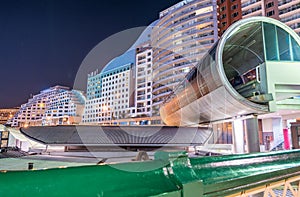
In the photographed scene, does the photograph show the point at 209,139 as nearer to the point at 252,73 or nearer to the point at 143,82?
the point at 252,73

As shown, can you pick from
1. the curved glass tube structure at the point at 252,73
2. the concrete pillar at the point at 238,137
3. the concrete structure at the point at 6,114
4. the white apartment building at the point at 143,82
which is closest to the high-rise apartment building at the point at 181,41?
the white apartment building at the point at 143,82

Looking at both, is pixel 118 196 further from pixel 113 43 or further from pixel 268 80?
pixel 113 43

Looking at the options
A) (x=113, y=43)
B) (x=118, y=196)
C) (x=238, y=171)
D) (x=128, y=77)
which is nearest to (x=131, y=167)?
(x=118, y=196)

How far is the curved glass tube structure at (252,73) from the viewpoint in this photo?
657 cm

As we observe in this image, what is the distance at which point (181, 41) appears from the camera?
141 feet

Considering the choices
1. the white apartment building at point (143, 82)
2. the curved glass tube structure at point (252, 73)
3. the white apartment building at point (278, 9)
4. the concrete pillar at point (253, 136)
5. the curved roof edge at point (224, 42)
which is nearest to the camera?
the curved roof edge at point (224, 42)

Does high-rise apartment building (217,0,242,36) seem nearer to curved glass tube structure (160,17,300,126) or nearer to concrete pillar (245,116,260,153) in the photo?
curved glass tube structure (160,17,300,126)

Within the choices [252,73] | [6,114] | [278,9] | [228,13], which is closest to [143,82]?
[228,13]

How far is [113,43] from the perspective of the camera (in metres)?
107

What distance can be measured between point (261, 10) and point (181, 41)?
1514 cm

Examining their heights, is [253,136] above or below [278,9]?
below

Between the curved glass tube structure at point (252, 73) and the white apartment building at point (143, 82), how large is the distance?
43.1 metres

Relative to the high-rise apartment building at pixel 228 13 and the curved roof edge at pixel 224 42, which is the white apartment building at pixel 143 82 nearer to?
the high-rise apartment building at pixel 228 13

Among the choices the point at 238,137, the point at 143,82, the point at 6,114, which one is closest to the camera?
the point at 238,137
